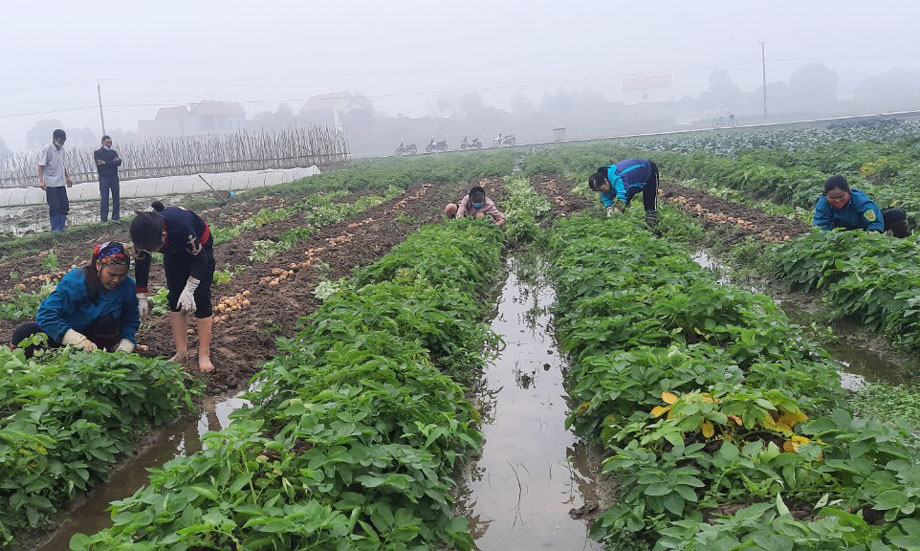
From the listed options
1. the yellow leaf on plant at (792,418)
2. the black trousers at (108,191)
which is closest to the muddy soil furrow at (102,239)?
the black trousers at (108,191)

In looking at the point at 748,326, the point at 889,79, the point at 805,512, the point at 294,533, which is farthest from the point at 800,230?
the point at 889,79

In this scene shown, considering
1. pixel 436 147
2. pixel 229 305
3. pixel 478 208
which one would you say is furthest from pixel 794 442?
pixel 436 147

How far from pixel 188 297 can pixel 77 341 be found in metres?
0.84

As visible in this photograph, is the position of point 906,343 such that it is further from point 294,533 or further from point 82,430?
point 82,430

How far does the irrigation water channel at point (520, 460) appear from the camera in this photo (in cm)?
355

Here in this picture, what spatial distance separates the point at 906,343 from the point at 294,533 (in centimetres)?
470

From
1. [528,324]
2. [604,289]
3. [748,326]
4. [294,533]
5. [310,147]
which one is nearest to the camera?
[294,533]

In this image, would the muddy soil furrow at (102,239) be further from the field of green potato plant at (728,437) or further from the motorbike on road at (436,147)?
the motorbike on road at (436,147)

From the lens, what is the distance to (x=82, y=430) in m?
3.99

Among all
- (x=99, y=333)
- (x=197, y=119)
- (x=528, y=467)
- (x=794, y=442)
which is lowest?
(x=528, y=467)

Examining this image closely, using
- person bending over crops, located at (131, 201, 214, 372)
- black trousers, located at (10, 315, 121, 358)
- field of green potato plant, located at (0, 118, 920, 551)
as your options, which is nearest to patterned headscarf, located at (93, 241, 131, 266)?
person bending over crops, located at (131, 201, 214, 372)

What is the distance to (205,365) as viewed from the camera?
225 inches

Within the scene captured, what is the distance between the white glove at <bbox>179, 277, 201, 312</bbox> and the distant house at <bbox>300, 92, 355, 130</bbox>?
95.5 meters

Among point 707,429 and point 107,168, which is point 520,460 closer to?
point 707,429
